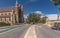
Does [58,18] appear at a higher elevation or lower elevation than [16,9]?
lower

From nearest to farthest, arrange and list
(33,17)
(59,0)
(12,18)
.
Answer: (59,0)
(12,18)
(33,17)

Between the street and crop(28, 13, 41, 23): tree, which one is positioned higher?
crop(28, 13, 41, 23): tree

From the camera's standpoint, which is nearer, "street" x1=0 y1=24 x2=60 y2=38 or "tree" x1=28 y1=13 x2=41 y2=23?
"street" x1=0 y1=24 x2=60 y2=38

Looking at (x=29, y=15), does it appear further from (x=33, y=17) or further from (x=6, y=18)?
(x=6, y=18)

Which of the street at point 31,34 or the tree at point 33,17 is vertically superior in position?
the tree at point 33,17

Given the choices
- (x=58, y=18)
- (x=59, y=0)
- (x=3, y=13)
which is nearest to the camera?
(x=59, y=0)

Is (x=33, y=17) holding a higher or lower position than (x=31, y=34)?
higher

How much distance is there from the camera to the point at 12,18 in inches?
4402

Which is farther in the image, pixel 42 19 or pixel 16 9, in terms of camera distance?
pixel 42 19

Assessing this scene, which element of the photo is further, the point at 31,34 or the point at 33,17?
the point at 33,17

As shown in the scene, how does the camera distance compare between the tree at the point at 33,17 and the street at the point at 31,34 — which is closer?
the street at the point at 31,34

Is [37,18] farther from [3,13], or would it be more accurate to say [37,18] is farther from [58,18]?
[58,18]

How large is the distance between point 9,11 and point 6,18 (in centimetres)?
1449

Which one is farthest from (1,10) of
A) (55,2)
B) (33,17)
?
(55,2)
